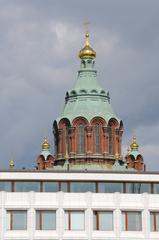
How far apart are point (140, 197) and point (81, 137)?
6531 cm

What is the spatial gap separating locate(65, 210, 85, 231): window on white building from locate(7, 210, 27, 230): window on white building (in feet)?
12.7

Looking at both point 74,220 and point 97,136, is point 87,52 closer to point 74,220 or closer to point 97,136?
point 97,136

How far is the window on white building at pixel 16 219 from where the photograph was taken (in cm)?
8862

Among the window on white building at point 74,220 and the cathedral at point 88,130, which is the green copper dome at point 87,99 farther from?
the window on white building at point 74,220

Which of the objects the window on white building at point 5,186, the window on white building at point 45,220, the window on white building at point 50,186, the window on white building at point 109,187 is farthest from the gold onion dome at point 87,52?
the window on white building at point 45,220

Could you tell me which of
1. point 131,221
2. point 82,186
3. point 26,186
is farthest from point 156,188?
point 26,186

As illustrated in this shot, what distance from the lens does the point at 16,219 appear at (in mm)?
88875

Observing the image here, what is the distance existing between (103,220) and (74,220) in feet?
8.88

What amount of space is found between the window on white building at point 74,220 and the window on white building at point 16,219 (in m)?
3.89

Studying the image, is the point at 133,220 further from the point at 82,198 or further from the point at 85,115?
the point at 85,115

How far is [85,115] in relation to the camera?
6097 inches

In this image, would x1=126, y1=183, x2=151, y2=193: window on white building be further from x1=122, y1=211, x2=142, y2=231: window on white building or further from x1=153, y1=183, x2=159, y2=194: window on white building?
x1=122, y1=211, x2=142, y2=231: window on white building

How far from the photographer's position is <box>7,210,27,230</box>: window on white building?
291 feet

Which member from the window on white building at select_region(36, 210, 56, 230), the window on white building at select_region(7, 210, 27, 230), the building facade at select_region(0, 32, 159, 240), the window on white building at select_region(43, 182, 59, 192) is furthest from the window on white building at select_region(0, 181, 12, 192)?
the window on white building at select_region(36, 210, 56, 230)
